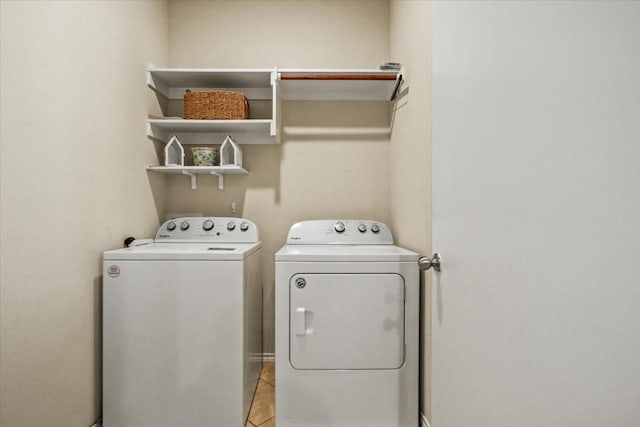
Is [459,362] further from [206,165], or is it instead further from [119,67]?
[119,67]

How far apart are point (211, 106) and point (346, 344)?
5.40ft

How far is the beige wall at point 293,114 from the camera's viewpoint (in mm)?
2363

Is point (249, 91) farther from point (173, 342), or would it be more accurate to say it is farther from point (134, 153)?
point (173, 342)

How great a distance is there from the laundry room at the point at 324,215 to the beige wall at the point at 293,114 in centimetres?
2

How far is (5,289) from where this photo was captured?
1.11m

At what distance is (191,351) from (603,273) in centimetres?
159

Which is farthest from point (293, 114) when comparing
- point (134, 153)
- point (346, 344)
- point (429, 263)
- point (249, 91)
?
point (429, 263)

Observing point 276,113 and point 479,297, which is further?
point 276,113

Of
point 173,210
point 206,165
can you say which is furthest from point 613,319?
point 173,210

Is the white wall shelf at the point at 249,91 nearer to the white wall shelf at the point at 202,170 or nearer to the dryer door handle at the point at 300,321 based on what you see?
the white wall shelf at the point at 202,170

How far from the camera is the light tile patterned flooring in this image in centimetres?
166

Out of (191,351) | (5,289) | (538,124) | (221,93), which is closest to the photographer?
(538,124)

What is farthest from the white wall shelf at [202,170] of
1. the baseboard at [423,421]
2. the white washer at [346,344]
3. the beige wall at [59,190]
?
the baseboard at [423,421]

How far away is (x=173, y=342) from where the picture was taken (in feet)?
5.04
